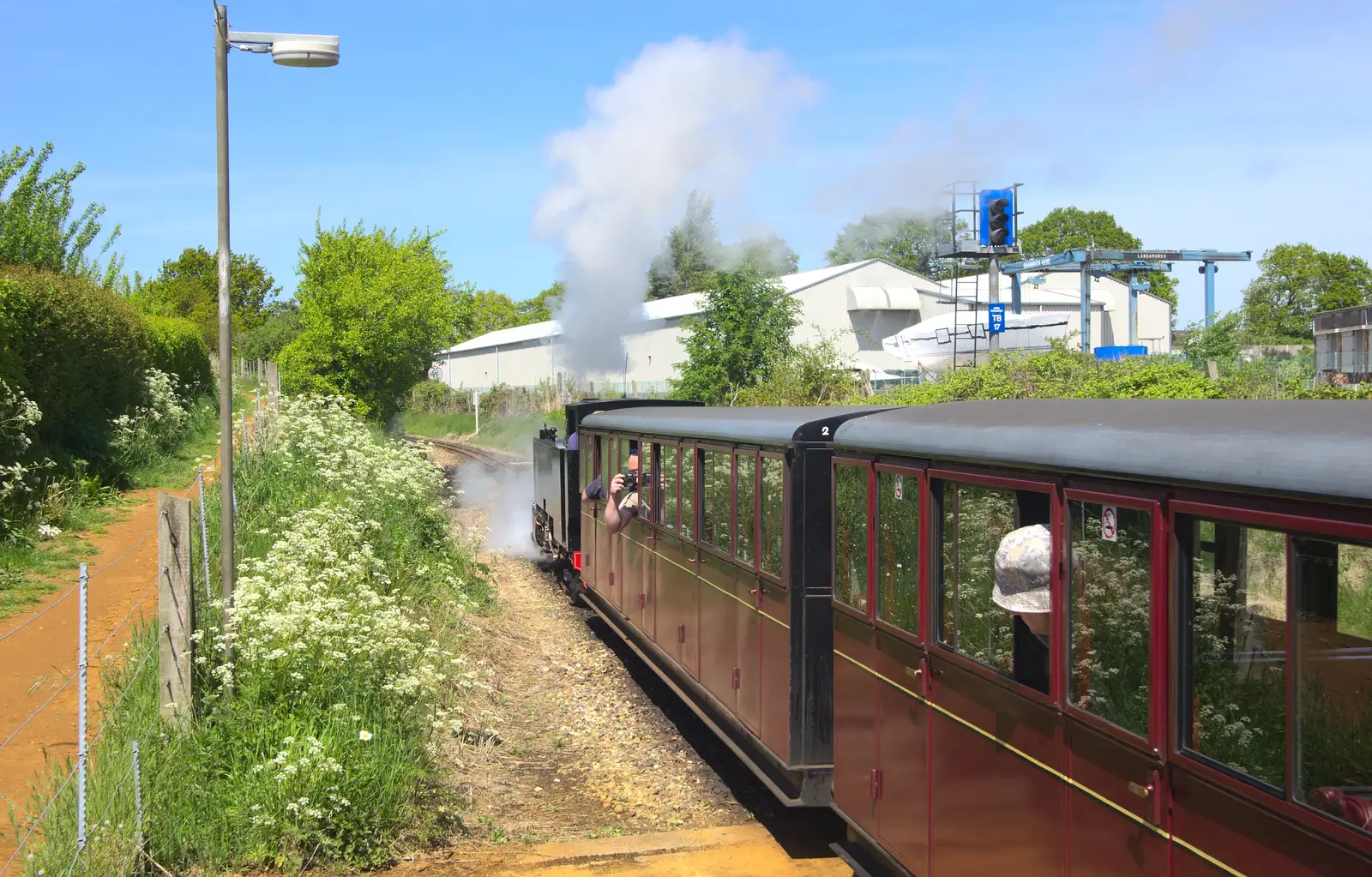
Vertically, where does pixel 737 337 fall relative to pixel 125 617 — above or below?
above

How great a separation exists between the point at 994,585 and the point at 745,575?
10.1ft

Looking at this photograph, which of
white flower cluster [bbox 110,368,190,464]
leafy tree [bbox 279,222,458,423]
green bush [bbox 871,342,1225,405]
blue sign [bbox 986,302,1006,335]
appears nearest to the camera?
green bush [bbox 871,342,1225,405]

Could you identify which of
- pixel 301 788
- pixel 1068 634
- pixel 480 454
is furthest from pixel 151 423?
pixel 1068 634

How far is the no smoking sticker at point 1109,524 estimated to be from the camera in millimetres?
3770

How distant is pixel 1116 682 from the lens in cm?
378

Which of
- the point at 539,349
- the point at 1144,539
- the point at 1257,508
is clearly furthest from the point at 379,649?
the point at 539,349

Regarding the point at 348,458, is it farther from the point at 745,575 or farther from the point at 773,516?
the point at 773,516

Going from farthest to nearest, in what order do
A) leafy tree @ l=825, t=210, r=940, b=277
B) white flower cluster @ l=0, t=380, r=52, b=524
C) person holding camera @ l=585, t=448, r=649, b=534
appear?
leafy tree @ l=825, t=210, r=940, b=277 < white flower cluster @ l=0, t=380, r=52, b=524 < person holding camera @ l=585, t=448, r=649, b=534

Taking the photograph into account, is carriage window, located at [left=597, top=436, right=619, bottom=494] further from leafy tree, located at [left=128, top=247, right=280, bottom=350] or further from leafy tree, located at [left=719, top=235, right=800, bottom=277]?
leafy tree, located at [left=128, top=247, right=280, bottom=350]

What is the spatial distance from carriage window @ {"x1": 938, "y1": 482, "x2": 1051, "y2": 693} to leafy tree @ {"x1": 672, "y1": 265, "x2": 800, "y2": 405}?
2348 centimetres

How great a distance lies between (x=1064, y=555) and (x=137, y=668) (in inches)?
228

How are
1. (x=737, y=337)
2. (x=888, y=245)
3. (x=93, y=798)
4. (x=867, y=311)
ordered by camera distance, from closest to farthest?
1. (x=93, y=798)
2. (x=737, y=337)
3. (x=867, y=311)
4. (x=888, y=245)

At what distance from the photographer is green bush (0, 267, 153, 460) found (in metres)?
13.0

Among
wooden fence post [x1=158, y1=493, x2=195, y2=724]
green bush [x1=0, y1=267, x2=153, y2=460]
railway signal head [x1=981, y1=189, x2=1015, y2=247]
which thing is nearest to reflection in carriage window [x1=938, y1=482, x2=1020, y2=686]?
wooden fence post [x1=158, y1=493, x2=195, y2=724]
